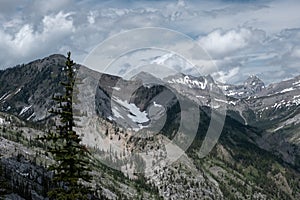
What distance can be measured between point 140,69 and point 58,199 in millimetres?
51241

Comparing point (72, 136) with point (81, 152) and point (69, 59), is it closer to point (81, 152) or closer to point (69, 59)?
point (81, 152)

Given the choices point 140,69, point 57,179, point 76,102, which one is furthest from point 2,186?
point 140,69

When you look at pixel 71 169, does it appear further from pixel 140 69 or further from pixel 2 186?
pixel 140 69

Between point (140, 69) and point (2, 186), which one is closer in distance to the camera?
point (2, 186)

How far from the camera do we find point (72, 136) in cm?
3794

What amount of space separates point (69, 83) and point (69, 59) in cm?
250

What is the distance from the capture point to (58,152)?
126 ft

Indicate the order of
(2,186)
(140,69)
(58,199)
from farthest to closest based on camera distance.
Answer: (140,69) < (2,186) < (58,199)

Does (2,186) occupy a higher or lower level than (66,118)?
lower

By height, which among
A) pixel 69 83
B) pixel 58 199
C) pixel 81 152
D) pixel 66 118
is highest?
pixel 69 83

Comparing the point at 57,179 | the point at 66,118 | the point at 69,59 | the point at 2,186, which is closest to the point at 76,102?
the point at 66,118

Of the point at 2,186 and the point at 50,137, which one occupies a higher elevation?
the point at 50,137

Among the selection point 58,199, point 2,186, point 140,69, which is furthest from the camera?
point 140,69

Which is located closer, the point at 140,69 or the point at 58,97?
the point at 58,97
